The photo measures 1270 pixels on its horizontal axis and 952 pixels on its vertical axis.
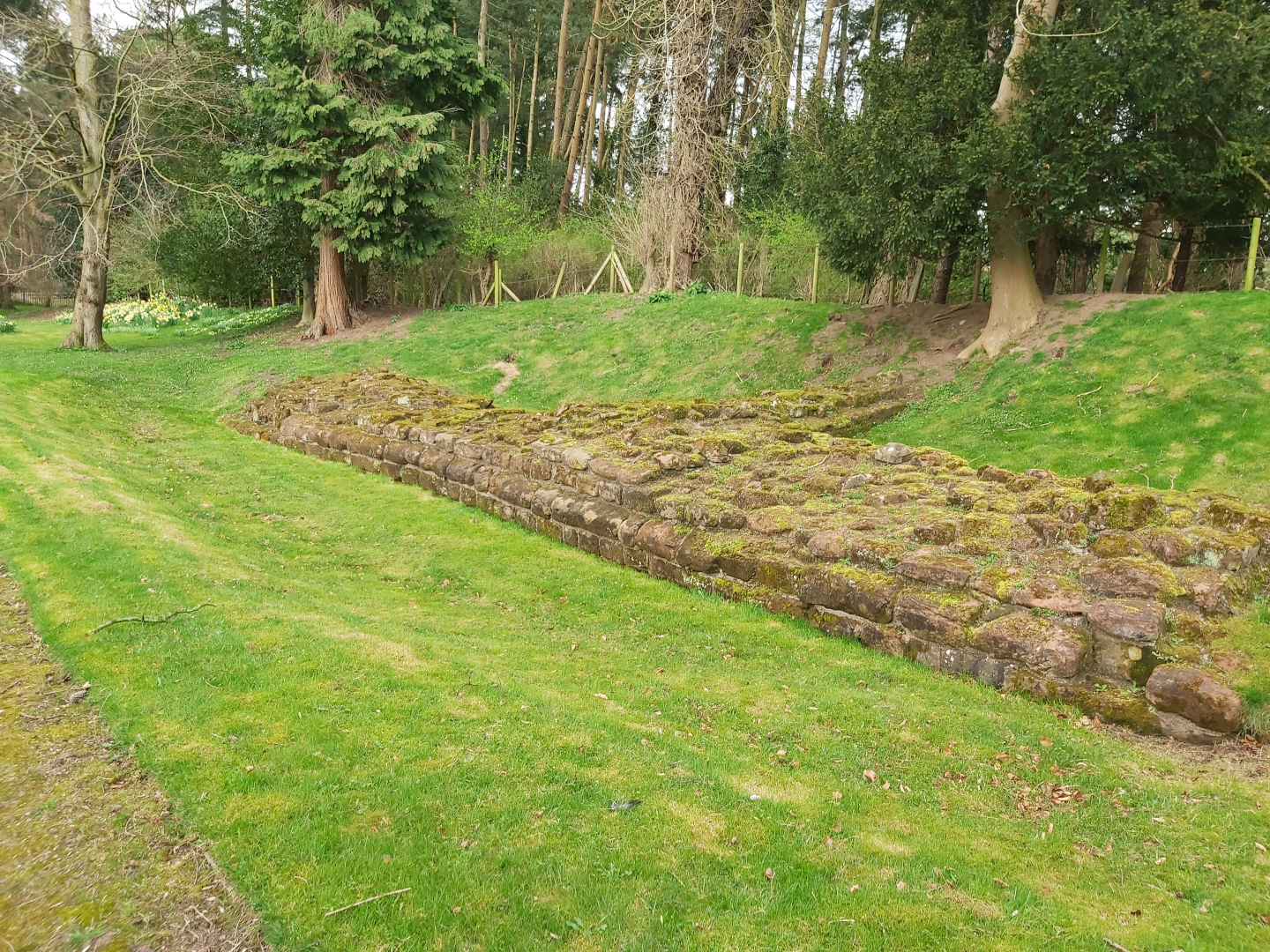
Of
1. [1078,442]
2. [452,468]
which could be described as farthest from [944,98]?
[452,468]

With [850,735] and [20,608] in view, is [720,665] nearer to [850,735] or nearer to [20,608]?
[850,735]

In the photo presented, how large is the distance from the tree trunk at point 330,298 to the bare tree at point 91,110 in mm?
4336

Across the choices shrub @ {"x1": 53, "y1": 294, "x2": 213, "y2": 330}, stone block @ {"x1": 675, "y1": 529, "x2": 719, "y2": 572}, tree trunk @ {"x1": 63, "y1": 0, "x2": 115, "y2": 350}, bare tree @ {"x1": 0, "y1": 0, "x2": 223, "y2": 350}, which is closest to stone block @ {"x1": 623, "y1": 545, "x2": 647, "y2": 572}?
stone block @ {"x1": 675, "y1": 529, "x2": 719, "y2": 572}

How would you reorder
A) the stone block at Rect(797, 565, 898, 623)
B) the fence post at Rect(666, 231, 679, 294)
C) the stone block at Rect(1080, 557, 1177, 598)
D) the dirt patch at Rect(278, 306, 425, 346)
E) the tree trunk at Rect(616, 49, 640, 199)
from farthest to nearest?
the tree trunk at Rect(616, 49, 640, 199), the dirt patch at Rect(278, 306, 425, 346), the fence post at Rect(666, 231, 679, 294), the stone block at Rect(797, 565, 898, 623), the stone block at Rect(1080, 557, 1177, 598)

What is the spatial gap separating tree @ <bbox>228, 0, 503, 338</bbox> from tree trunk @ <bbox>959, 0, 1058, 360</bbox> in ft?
47.8

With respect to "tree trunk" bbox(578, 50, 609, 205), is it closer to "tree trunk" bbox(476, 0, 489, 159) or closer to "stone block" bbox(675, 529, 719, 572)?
"tree trunk" bbox(476, 0, 489, 159)

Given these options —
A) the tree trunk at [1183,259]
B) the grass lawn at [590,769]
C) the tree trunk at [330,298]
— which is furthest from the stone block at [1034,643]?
the tree trunk at [330,298]

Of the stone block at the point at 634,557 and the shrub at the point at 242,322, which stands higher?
the shrub at the point at 242,322

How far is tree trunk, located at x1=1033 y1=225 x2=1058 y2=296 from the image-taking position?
551 inches

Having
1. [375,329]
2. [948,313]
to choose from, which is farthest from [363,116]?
[948,313]

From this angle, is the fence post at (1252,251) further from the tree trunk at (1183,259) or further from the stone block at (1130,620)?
the stone block at (1130,620)

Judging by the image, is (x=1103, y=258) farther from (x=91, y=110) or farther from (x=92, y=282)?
(x=92, y=282)

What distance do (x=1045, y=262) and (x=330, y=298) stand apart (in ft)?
62.5

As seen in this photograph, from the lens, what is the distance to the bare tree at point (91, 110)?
2033 centimetres
